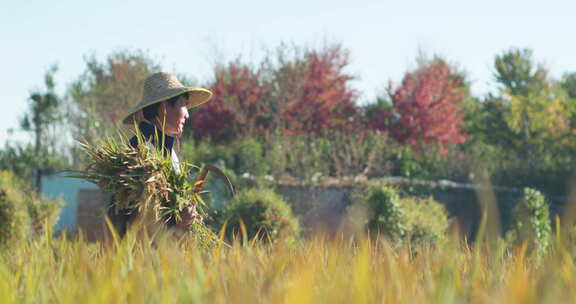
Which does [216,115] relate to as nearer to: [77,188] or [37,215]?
[77,188]

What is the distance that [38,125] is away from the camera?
24.7 m

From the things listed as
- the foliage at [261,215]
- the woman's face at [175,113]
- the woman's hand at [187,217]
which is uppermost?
the woman's face at [175,113]

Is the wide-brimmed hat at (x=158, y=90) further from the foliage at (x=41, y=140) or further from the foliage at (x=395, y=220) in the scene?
the foliage at (x=41, y=140)

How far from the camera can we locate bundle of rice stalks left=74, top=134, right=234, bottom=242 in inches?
119

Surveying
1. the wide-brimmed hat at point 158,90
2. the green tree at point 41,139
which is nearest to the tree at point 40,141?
the green tree at point 41,139

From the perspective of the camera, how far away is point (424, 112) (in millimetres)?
24484

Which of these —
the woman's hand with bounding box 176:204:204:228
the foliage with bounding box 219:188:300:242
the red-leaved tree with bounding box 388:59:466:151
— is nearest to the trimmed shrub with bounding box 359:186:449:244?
the foliage with bounding box 219:188:300:242

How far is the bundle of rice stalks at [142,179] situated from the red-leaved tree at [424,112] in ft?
70.3

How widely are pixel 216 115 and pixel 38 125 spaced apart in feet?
23.0

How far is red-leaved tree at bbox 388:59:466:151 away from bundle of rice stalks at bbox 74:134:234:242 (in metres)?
21.4

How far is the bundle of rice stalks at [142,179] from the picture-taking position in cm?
304

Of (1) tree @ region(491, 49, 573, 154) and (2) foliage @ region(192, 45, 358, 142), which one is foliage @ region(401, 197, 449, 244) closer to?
(2) foliage @ region(192, 45, 358, 142)

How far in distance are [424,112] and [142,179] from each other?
22.2 meters

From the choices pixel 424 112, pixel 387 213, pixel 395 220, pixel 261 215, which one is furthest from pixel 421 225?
pixel 424 112
